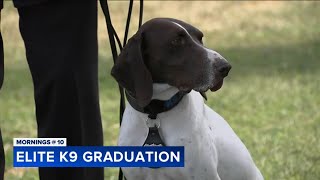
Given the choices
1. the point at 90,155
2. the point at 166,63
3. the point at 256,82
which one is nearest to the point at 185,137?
the point at 166,63

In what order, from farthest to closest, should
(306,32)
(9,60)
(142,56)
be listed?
(306,32) → (9,60) → (142,56)

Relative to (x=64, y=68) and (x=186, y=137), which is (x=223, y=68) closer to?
(x=186, y=137)

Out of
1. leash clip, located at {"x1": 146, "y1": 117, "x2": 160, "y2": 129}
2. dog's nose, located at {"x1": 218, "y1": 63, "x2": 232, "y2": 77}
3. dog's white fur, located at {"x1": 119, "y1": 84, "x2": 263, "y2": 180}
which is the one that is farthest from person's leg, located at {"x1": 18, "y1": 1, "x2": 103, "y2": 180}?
dog's nose, located at {"x1": 218, "y1": 63, "x2": 232, "y2": 77}

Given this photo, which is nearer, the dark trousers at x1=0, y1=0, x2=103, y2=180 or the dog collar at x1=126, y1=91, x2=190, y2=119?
the dog collar at x1=126, y1=91, x2=190, y2=119

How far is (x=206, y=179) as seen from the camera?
339 cm

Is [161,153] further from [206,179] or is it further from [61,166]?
[61,166]

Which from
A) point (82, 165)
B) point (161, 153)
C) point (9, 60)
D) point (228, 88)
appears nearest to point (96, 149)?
point (82, 165)

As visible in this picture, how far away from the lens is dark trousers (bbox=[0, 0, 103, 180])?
3.71 meters

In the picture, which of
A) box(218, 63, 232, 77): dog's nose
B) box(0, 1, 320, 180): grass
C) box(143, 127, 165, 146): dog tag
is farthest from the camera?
box(0, 1, 320, 180): grass

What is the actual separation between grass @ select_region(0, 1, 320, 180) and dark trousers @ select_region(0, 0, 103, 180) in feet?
3.64

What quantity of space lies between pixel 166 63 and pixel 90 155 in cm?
58

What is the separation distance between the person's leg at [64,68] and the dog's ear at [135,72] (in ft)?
1.39

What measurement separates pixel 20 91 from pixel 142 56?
4.19 meters

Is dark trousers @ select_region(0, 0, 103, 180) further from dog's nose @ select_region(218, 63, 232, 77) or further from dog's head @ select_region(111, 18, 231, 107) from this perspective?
dog's nose @ select_region(218, 63, 232, 77)
